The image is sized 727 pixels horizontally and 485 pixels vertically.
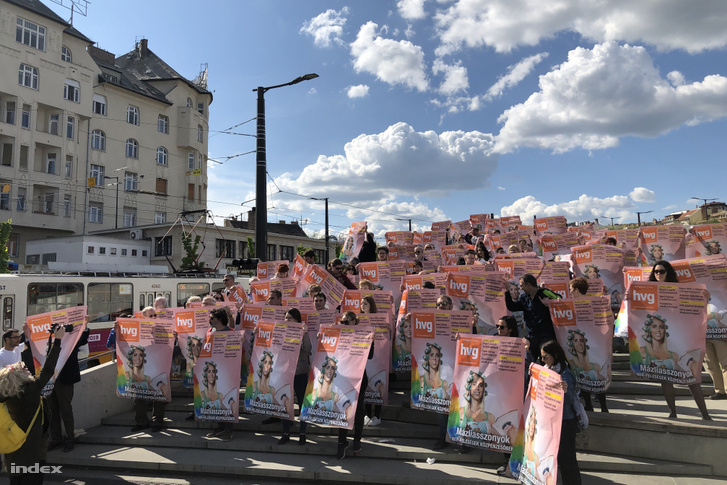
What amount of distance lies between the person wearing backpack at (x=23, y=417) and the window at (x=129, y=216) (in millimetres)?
46602

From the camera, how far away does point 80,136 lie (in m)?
42.9

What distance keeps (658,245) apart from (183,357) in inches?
440

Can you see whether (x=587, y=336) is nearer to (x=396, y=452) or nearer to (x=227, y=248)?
(x=396, y=452)

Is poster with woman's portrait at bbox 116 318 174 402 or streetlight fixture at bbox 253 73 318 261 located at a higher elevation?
streetlight fixture at bbox 253 73 318 261

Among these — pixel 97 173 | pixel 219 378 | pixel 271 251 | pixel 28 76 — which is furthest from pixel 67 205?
pixel 219 378

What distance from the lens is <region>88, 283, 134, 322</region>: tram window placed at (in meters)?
15.6

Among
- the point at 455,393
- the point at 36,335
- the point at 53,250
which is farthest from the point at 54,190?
the point at 455,393

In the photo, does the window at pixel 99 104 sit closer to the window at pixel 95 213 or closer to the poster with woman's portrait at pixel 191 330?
the window at pixel 95 213

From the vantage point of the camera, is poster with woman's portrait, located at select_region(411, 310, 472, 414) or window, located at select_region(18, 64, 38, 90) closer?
poster with woman's portrait, located at select_region(411, 310, 472, 414)

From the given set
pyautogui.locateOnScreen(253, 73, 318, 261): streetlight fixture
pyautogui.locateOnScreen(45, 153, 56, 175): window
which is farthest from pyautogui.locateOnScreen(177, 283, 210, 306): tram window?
pyautogui.locateOnScreen(45, 153, 56, 175): window

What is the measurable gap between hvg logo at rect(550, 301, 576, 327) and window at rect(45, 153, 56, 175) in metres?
43.9

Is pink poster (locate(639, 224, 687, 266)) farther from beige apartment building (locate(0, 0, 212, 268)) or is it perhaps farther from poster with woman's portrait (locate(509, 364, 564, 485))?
beige apartment building (locate(0, 0, 212, 268))

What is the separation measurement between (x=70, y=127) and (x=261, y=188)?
3711cm

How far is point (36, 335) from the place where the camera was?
27.0 feet
